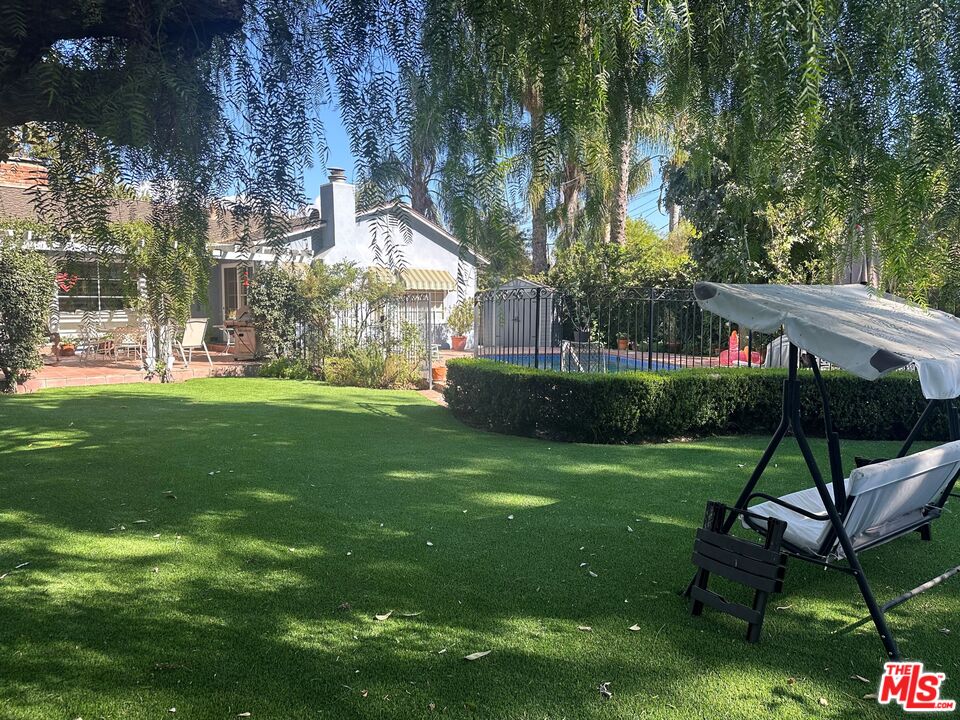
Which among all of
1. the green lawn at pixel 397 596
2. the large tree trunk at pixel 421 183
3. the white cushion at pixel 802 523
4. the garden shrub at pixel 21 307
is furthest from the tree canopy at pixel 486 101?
the garden shrub at pixel 21 307

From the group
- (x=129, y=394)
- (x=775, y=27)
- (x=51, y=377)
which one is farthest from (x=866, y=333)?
(x=51, y=377)

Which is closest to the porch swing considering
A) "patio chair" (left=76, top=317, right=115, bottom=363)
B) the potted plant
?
"patio chair" (left=76, top=317, right=115, bottom=363)

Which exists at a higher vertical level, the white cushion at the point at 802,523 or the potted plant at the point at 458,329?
the potted plant at the point at 458,329

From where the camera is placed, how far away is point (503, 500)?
6258 mm

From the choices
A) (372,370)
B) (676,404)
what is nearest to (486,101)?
(676,404)

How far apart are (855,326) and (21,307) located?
41.8 feet

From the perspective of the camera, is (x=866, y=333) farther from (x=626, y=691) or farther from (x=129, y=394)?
(x=129, y=394)

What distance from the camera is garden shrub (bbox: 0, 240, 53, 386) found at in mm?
11547

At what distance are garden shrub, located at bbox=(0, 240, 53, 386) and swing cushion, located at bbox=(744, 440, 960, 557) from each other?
11.9m

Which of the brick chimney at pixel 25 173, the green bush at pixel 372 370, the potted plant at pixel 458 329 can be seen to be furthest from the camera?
the potted plant at pixel 458 329

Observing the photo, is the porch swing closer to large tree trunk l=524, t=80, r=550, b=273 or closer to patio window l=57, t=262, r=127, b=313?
large tree trunk l=524, t=80, r=550, b=273

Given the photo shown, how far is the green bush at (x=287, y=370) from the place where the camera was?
15.7m

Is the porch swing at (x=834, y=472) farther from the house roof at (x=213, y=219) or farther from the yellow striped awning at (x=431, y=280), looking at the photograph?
the yellow striped awning at (x=431, y=280)

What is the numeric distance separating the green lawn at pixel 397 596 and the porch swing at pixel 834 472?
36 centimetres
